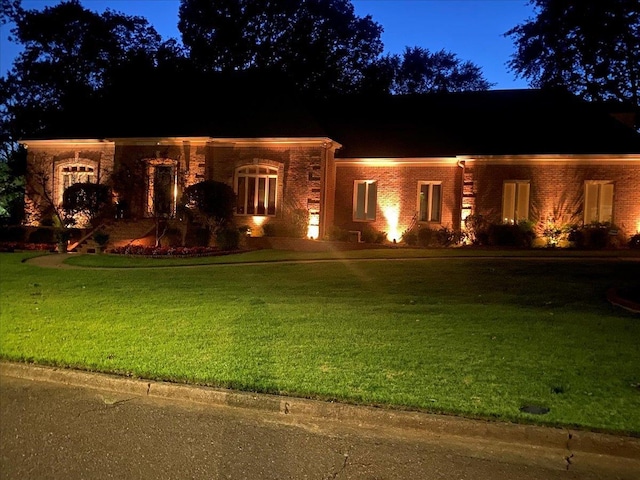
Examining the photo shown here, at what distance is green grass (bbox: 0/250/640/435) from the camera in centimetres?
579

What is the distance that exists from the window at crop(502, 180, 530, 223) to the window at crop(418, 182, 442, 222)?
245 centimetres

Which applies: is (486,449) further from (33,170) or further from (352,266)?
(33,170)

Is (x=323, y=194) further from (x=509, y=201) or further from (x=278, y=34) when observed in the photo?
(x=278, y=34)

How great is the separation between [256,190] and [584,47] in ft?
66.3

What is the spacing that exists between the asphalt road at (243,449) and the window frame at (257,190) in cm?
1713

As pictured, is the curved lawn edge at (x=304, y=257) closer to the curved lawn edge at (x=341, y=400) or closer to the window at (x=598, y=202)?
the window at (x=598, y=202)

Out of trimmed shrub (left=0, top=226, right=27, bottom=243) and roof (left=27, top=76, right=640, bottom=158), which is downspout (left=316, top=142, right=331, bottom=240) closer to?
roof (left=27, top=76, right=640, bottom=158)

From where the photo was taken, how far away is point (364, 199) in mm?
23547

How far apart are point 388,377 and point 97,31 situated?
36.3 metres

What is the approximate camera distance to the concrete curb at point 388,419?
4695 mm

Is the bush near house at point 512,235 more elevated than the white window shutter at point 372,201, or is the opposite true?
the white window shutter at point 372,201

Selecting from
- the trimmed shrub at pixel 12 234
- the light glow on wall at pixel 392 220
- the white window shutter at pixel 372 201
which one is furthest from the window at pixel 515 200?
the trimmed shrub at pixel 12 234

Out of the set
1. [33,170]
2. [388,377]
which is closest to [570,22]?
[33,170]

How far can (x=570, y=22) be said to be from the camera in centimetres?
3059
